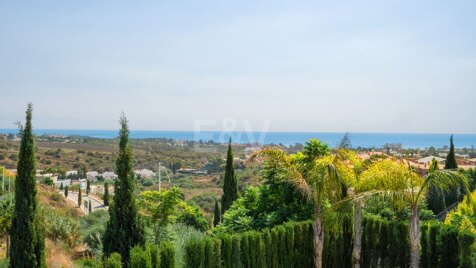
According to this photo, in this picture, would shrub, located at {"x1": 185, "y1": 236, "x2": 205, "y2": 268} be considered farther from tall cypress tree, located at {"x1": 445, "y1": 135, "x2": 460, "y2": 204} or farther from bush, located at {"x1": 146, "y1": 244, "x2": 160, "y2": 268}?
tall cypress tree, located at {"x1": 445, "y1": 135, "x2": 460, "y2": 204}

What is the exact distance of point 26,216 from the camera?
820 centimetres

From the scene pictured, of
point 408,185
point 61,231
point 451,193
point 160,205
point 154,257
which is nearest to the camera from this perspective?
point 154,257

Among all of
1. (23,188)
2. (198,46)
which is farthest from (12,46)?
(23,188)

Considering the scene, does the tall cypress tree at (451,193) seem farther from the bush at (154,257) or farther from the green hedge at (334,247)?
the bush at (154,257)

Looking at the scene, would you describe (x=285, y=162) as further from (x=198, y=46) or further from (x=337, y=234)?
(x=198, y=46)

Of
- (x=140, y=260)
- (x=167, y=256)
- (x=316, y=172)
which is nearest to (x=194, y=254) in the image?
(x=167, y=256)

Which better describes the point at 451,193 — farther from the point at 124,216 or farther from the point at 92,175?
the point at 92,175

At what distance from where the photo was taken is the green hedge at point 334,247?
6332mm

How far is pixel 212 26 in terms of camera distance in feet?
44.0

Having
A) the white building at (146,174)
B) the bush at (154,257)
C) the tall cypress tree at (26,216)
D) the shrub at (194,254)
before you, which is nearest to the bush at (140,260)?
the bush at (154,257)

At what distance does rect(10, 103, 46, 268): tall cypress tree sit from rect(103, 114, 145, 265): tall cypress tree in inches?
58.8

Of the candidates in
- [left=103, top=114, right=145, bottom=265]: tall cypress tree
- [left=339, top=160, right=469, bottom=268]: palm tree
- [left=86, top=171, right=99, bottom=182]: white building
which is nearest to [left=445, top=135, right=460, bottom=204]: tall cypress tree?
[left=339, top=160, right=469, bottom=268]: palm tree

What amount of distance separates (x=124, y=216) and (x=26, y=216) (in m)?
2.16

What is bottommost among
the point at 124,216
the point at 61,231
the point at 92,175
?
the point at 92,175
